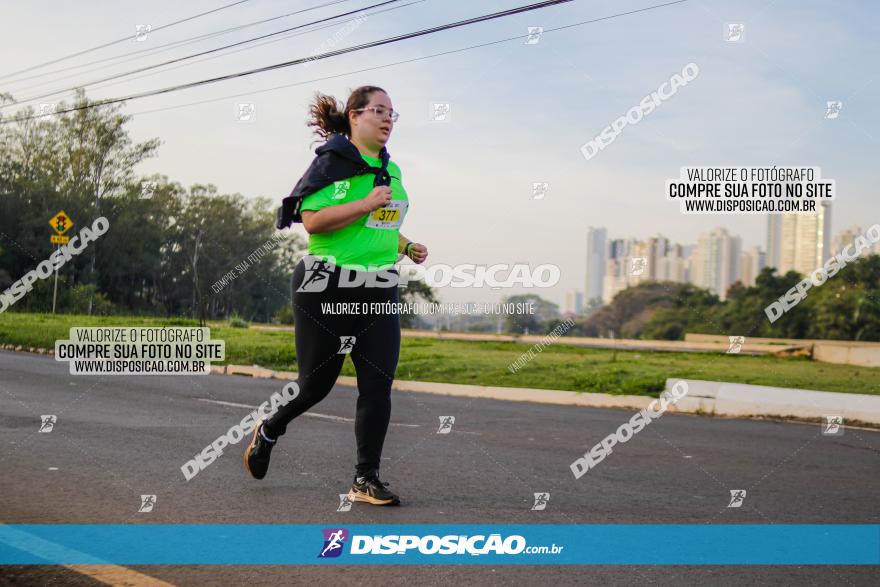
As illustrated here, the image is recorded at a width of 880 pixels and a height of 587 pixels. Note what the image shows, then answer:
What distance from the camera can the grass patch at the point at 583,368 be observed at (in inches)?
534

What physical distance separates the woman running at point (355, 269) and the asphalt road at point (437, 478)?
0.51m

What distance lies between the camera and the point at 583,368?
16219 millimetres

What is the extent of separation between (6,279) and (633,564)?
174 feet

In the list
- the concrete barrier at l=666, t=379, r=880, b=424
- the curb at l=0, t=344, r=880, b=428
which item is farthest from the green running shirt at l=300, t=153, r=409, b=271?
the concrete barrier at l=666, t=379, r=880, b=424

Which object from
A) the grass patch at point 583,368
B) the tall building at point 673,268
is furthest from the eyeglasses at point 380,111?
the tall building at point 673,268

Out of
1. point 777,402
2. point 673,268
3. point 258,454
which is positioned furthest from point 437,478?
point 673,268

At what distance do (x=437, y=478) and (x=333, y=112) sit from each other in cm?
231

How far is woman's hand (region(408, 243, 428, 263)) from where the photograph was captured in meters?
4.73

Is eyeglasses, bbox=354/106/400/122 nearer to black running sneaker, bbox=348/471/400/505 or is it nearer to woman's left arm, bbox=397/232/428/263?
woman's left arm, bbox=397/232/428/263

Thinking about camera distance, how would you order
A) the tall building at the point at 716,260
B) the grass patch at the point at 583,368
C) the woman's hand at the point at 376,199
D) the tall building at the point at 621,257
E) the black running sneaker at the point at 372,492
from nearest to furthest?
1. the woman's hand at the point at 376,199
2. the black running sneaker at the point at 372,492
3. the grass patch at the point at 583,368
4. the tall building at the point at 621,257
5. the tall building at the point at 716,260

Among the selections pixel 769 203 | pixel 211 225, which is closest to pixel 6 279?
pixel 211 225

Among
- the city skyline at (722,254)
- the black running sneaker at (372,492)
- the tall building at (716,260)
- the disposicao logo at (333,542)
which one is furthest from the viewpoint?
the tall building at (716,260)

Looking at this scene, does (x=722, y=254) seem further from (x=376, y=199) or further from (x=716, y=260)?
(x=376, y=199)

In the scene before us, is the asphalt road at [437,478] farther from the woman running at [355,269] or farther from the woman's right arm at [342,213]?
the woman's right arm at [342,213]
